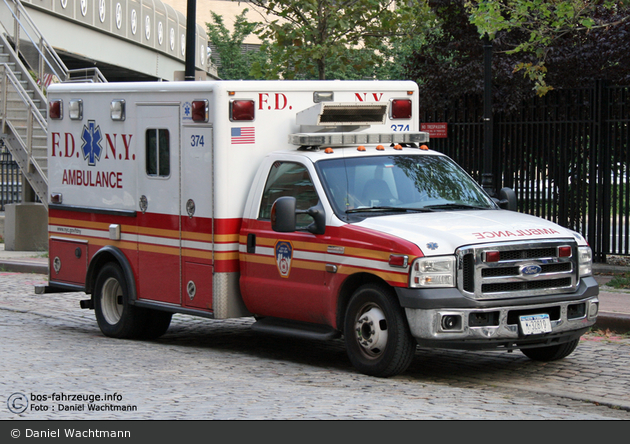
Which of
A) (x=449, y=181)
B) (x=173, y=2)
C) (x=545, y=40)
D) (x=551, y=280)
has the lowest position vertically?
(x=551, y=280)

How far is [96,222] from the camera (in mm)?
11453

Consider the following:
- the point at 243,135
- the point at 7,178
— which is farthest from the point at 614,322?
the point at 7,178

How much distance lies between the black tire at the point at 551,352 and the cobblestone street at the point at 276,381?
0.11 meters

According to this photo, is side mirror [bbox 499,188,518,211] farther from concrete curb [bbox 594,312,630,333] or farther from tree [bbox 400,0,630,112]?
tree [bbox 400,0,630,112]

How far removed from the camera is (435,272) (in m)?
8.02

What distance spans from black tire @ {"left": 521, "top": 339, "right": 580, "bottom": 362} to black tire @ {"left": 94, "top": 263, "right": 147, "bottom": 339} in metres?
4.31

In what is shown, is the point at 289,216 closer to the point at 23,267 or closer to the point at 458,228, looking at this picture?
the point at 458,228

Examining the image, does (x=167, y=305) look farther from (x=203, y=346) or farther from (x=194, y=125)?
(x=194, y=125)

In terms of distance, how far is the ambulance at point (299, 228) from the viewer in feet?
26.9

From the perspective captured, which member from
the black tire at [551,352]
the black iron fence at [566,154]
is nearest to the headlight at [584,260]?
the black tire at [551,352]

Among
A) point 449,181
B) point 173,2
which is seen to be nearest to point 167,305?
point 449,181

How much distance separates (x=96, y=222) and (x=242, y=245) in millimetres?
2535

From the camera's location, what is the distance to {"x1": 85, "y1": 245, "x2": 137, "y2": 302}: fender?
10906 mm

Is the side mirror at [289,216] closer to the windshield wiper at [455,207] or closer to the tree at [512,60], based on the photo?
the windshield wiper at [455,207]
